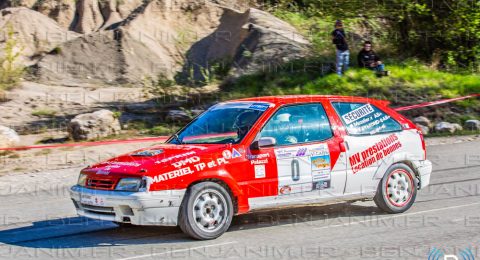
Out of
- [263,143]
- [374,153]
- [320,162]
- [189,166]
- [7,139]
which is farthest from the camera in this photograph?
[7,139]

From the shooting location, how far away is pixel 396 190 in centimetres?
941

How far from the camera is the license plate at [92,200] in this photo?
7919mm

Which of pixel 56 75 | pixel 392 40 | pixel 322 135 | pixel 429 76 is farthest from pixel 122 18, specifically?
pixel 322 135

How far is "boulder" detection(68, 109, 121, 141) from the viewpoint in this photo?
57.5 feet

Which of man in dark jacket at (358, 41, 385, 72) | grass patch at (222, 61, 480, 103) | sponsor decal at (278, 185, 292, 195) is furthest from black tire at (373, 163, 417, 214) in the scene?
man in dark jacket at (358, 41, 385, 72)

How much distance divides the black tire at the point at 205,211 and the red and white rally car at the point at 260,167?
1cm

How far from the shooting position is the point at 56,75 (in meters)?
25.6

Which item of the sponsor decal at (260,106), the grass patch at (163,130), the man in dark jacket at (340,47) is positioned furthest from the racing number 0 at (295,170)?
the man in dark jacket at (340,47)

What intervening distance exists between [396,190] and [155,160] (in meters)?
3.23

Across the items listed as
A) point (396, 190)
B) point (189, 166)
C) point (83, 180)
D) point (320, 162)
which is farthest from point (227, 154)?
point (396, 190)

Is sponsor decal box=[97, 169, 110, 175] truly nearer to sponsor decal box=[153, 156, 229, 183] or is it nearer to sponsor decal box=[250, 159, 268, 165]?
sponsor decal box=[153, 156, 229, 183]

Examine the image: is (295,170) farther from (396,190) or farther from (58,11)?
(58,11)

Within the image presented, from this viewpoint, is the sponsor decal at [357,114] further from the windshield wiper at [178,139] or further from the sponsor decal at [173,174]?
the sponsor decal at [173,174]

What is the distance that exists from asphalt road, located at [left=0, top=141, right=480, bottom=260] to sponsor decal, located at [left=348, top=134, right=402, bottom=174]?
69cm
